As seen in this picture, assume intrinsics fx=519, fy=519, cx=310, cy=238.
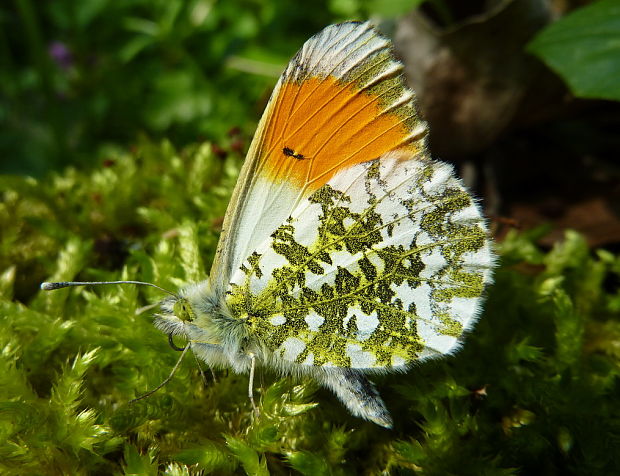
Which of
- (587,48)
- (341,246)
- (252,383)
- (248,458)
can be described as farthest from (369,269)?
(587,48)

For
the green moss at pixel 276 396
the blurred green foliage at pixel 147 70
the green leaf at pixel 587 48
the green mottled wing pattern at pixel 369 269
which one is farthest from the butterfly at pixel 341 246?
the blurred green foliage at pixel 147 70

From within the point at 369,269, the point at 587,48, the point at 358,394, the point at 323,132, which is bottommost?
the point at 587,48

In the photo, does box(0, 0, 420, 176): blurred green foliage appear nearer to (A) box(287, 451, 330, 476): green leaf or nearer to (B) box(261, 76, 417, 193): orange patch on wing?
(B) box(261, 76, 417, 193): orange patch on wing

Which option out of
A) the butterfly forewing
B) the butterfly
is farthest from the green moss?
the butterfly forewing

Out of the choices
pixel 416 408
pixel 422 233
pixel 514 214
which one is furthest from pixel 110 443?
pixel 514 214

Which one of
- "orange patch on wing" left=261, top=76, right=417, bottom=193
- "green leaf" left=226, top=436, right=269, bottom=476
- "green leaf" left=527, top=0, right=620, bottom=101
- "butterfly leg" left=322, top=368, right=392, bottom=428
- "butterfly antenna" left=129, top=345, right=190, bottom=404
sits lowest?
"green leaf" left=527, top=0, right=620, bottom=101

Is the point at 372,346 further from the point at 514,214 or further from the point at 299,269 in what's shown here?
the point at 514,214

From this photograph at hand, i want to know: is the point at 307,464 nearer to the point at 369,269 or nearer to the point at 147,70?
the point at 369,269
